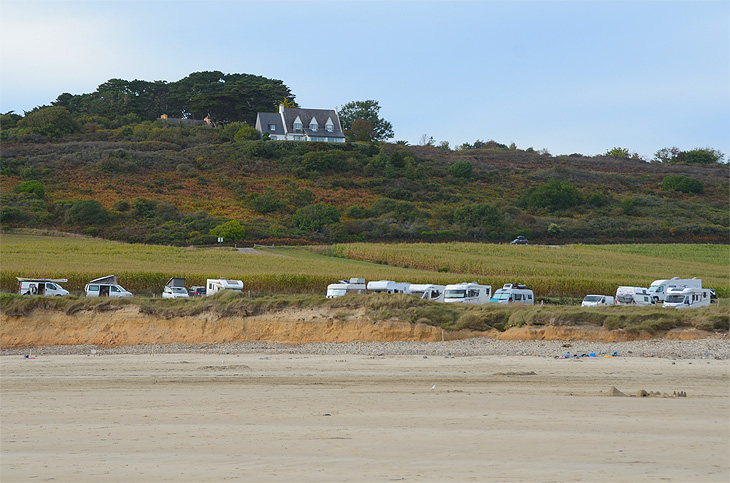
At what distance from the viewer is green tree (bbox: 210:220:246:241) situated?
6538 centimetres

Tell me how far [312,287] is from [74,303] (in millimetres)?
15306

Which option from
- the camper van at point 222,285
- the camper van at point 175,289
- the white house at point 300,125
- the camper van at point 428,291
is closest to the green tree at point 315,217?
the camper van at point 175,289

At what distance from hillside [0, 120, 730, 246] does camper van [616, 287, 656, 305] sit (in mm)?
35786

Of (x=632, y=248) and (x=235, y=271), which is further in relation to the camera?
(x=632, y=248)

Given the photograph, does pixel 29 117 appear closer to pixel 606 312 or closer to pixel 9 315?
pixel 9 315

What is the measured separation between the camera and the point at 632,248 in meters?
67.9

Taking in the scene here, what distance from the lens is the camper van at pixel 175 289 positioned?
35.0 metres

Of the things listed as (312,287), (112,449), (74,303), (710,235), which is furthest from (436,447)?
(710,235)

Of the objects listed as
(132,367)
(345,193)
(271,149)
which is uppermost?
(271,149)

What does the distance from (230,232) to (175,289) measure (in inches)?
1182

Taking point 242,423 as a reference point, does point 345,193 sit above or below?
above

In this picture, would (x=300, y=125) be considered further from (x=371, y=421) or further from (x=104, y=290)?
(x=371, y=421)

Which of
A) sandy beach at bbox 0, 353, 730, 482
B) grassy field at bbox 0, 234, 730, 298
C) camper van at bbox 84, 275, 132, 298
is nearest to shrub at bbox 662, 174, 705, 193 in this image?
grassy field at bbox 0, 234, 730, 298

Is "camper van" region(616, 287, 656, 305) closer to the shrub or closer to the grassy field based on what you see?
the grassy field
